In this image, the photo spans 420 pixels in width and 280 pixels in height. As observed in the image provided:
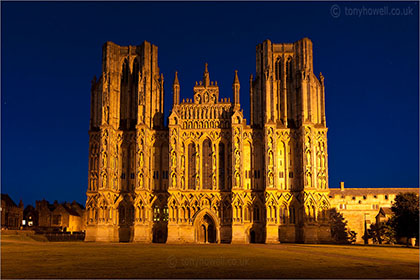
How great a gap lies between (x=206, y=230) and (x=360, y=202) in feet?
168

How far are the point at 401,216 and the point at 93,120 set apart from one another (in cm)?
4789

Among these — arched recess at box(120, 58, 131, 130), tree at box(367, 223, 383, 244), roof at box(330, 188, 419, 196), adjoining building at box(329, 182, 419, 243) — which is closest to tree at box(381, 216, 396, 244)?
tree at box(367, 223, 383, 244)

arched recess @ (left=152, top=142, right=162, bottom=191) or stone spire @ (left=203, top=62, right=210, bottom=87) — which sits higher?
stone spire @ (left=203, top=62, right=210, bottom=87)

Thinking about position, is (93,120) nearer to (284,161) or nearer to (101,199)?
(101,199)

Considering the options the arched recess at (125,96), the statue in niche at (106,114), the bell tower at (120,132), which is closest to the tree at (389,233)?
the bell tower at (120,132)

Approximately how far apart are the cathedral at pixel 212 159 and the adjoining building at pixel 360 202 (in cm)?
3964

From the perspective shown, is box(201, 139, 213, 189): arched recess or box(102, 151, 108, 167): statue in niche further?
box(201, 139, 213, 189): arched recess

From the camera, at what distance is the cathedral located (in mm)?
72062

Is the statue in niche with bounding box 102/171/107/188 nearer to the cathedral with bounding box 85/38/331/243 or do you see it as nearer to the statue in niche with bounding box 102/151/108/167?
the cathedral with bounding box 85/38/331/243

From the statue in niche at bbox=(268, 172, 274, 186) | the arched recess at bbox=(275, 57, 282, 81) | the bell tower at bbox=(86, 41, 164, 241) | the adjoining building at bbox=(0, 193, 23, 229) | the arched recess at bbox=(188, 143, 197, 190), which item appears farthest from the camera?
the adjoining building at bbox=(0, 193, 23, 229)

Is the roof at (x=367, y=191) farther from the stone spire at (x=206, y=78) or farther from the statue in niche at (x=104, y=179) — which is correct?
the statue in niche at (x=104, y=179)

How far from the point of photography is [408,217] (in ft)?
197

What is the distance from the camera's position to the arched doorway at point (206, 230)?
241ft

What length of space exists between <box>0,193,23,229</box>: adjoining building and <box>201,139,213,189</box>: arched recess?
172ft
